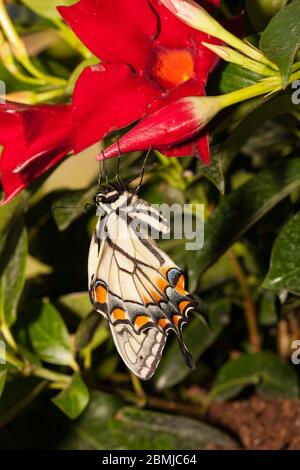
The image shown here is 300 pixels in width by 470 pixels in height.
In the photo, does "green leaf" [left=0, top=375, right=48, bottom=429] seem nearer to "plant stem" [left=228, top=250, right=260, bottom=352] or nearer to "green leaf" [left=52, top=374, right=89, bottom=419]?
"green leaf" [left=52, top=374, right=89, bottom=419]

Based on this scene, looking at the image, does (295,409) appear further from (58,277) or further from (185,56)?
(185,56)

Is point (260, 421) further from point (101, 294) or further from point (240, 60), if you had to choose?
point (240, 60)

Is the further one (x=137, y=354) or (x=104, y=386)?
(x=104, y=386)

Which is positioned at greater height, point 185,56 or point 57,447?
point 185,56

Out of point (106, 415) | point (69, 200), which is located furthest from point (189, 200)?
point (106, 415)

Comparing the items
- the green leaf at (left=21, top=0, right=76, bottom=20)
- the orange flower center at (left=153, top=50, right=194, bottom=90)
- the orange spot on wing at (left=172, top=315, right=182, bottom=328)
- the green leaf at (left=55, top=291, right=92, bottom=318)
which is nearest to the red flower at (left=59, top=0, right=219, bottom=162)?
the orange flower center at (left=153, top=50, right=194, bottom=90)

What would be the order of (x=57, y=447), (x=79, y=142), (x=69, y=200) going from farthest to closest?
(x=57, y=447)
(x=69, y=200)
(x=79, y=142)
